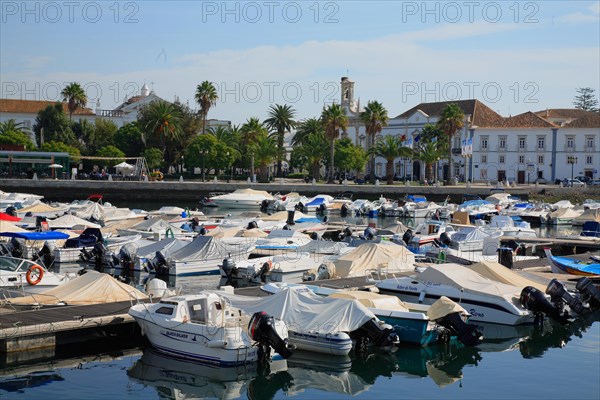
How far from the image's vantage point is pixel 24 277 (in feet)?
106

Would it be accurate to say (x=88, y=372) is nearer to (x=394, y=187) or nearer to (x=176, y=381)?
(x=176, y=381)

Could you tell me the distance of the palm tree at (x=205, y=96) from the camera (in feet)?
401

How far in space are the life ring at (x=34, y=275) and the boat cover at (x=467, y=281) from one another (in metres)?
14.6

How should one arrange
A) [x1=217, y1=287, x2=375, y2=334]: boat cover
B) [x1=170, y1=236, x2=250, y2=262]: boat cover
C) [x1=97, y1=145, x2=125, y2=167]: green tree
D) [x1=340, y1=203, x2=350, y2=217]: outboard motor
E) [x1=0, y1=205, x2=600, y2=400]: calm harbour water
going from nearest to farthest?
[x1=0, y1=205, x2=600, y2=400]: calm harbour water, [x1=217, y1=287, x2=375, y2=334]: boat cover, [x1=170, y1=236, x2=250, y2=262]: boat cover, [x1=340, y1=203, x2=350, y2=217]: outboard motor, [x1=97, y1=145, x2=125, y2=167]: green tree

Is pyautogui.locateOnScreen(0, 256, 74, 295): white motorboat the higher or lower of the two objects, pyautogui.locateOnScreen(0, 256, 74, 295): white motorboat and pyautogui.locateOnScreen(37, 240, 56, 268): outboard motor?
the higher

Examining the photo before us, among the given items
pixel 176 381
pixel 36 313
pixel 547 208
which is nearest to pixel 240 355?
pixel 176 381

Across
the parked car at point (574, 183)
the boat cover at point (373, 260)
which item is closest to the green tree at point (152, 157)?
the parked car at point (574, 183)

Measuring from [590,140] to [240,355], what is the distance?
108 m

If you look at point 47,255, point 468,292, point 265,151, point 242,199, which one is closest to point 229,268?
point 47,255

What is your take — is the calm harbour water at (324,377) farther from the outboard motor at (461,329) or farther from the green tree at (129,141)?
the green tree at (129,141)

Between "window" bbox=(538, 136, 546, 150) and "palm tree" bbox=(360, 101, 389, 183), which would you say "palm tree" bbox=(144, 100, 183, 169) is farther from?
"window" bbox=(538, 136, 546, 150)

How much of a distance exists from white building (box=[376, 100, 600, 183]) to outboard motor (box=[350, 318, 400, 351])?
318 feet

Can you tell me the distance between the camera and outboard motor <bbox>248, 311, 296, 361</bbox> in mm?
23562

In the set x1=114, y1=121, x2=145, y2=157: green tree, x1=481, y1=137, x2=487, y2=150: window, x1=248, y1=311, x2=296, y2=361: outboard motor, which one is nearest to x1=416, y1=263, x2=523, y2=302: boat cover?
x1=248, y1=311, x2=296, y2=361: outboard motor
